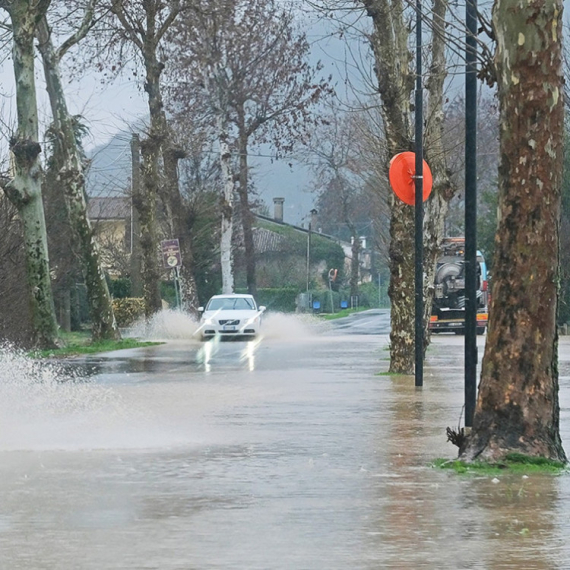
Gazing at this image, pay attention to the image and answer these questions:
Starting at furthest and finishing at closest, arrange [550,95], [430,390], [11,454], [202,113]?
[202,113]
[430,390]
[11,454]
[550,95]

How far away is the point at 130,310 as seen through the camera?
184ft

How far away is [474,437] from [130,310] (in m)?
45.0

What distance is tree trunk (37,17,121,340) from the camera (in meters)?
39.2

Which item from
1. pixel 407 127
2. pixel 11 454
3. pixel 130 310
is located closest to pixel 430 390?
pixel 407 127

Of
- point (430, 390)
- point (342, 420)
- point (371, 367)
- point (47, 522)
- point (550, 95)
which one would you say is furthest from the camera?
point (371, 367)

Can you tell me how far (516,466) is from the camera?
11.2m

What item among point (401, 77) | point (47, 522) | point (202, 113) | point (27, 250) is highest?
point (202, 113)

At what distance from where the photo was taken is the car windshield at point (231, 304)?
46406 mm

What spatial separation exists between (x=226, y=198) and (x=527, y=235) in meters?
48.9

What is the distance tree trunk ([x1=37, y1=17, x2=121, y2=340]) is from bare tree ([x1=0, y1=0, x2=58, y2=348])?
433 centimetres

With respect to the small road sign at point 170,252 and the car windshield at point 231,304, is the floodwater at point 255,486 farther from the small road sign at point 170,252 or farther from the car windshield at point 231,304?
the car windshield at point 231,304

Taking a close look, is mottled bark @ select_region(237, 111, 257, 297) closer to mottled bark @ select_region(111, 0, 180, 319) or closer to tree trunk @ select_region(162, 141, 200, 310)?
tree trunk @ select_region(162, 141, 200, 310)

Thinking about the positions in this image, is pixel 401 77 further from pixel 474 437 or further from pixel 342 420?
pixel 474 437

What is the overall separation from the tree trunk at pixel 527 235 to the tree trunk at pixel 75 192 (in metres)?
28.5
